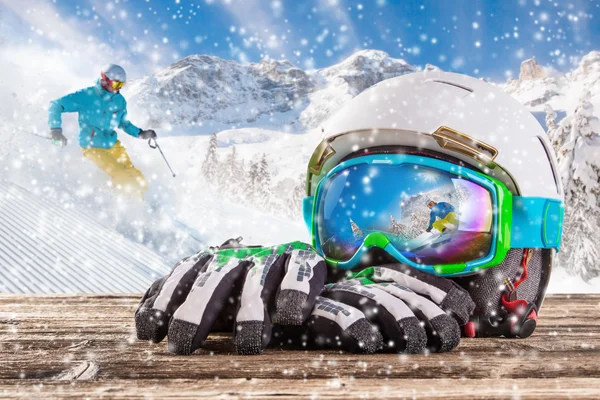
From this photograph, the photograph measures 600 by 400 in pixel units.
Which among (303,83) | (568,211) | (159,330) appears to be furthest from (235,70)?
(159,330)

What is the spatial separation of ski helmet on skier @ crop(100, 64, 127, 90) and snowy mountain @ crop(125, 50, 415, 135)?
245 ft

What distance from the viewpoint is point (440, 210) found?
1.83m

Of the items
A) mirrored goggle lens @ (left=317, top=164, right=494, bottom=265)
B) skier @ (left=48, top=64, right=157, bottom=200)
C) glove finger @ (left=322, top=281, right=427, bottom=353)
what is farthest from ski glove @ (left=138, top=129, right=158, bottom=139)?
glove finger @ (left=322, top=281, right=427, bottom=353)

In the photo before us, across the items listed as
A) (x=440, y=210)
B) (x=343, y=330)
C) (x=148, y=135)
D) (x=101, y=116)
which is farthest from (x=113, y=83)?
(x=343, y=330)

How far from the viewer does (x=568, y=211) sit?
9.77 meters

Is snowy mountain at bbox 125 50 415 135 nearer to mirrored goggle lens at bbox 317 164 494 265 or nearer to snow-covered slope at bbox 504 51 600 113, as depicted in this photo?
snow-covered slope at bbox 504 51 600 113

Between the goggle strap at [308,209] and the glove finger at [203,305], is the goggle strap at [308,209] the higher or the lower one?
the higher one

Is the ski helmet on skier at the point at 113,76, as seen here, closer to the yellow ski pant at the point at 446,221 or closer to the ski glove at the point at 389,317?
the yellow ski pant at the point at 446,221

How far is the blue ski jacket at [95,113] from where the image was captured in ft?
22.7

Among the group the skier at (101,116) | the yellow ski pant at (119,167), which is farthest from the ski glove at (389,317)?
the yellow ski pant at (119,167)

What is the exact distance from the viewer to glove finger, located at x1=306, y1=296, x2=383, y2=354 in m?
1.24

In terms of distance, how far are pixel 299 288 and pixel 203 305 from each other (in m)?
0.26

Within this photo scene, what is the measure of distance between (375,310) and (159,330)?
59 cm

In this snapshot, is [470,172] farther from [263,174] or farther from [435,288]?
[263,174]
